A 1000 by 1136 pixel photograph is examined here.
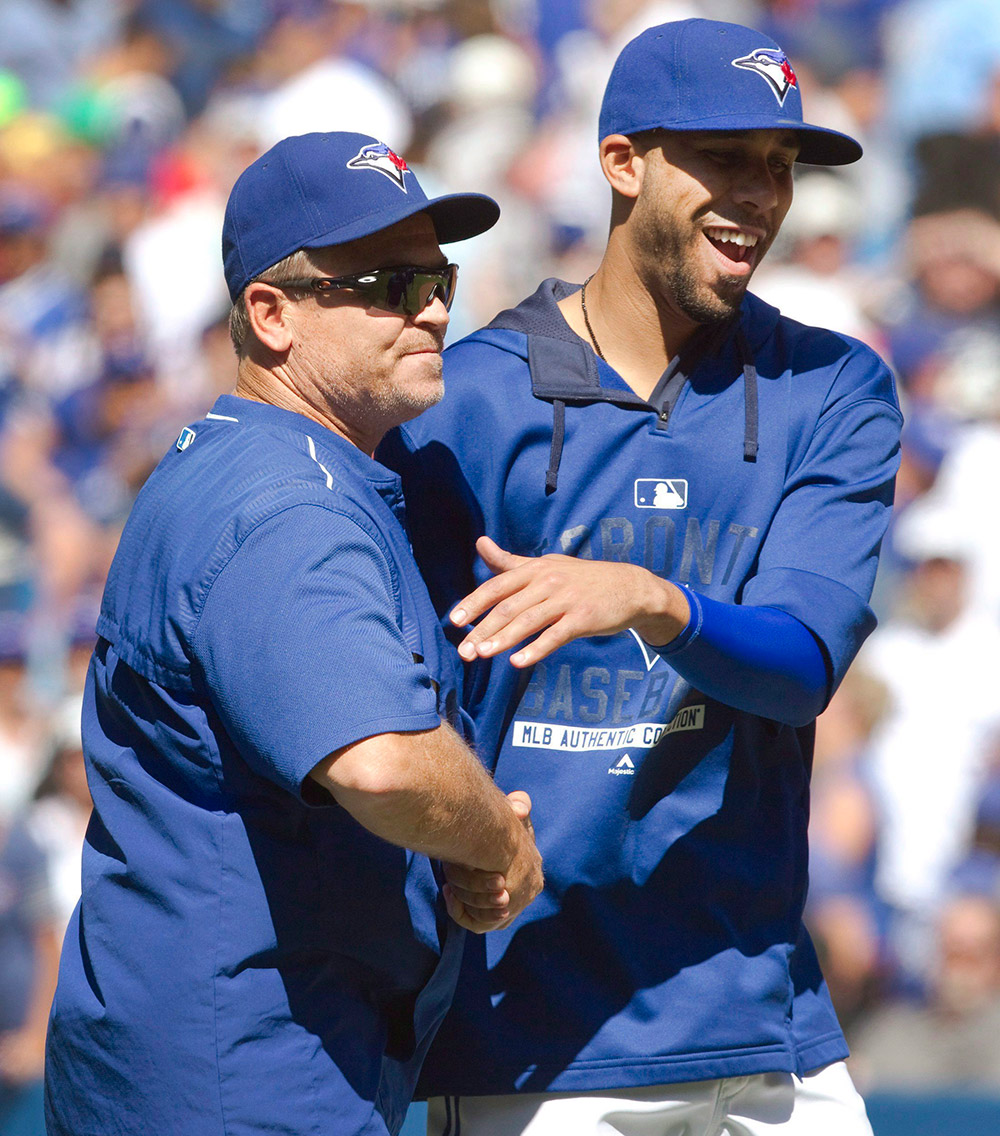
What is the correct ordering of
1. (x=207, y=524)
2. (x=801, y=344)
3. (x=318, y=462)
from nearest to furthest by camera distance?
(x=207, y=524), (x=318, y=462), (x=801, y=344)

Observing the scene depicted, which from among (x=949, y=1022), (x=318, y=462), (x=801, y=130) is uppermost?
(x=801, y=130)

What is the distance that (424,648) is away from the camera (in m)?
2.02

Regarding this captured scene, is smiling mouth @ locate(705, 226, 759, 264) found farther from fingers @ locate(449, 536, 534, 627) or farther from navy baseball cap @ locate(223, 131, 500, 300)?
fingers @ locate(449, 536, 534, 627)

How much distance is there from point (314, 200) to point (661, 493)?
670 mm

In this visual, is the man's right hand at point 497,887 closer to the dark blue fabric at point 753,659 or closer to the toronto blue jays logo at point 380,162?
the dark blue fabric at point 753,659

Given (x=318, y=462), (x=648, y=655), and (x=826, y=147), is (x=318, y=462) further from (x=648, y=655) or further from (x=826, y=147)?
(x=826, y=147)

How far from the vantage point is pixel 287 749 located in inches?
67.3

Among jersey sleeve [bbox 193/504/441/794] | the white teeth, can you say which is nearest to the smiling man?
the white teeth

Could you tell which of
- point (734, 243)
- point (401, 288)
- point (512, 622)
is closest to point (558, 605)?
point (512, 622)

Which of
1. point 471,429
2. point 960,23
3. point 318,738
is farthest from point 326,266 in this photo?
point 960,23

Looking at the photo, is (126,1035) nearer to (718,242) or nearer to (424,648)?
(424,648)

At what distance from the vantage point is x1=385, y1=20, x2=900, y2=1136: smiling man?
7.43 ft

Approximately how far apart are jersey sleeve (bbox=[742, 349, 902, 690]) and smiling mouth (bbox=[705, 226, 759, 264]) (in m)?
0.24

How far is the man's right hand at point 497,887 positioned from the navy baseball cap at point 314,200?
79 cm
